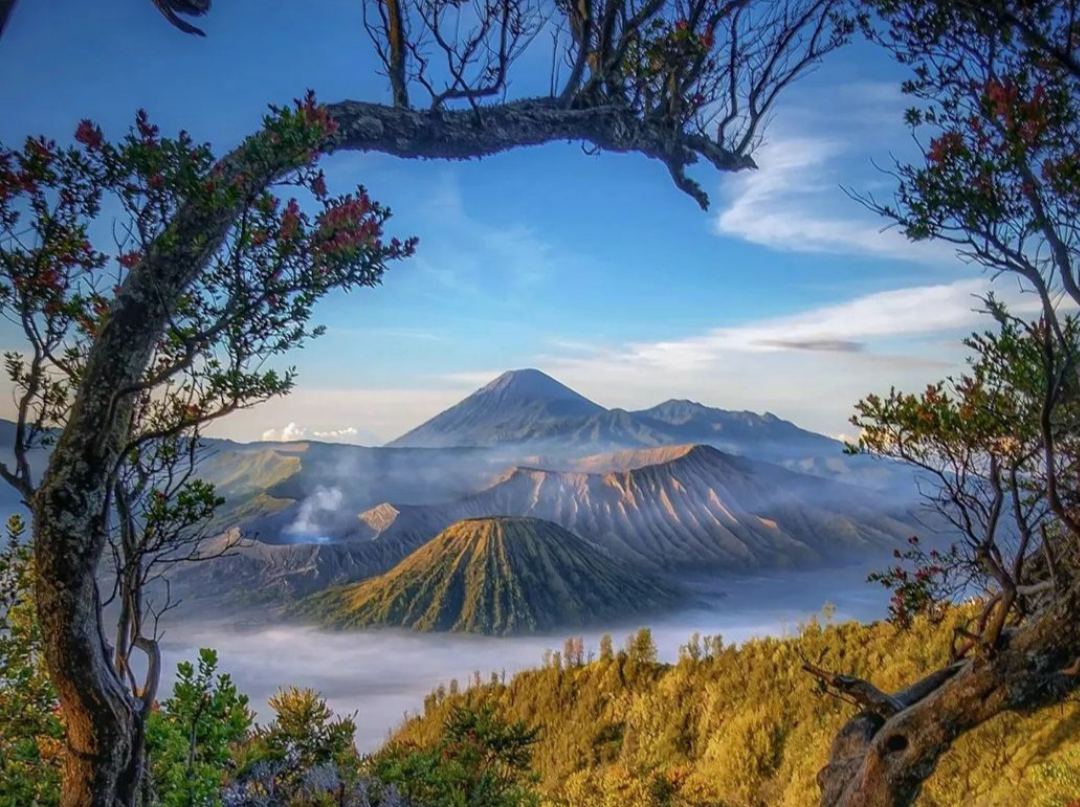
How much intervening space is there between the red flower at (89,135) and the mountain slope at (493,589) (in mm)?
14836

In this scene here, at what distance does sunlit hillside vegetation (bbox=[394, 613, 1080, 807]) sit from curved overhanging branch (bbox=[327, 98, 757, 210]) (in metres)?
2.33

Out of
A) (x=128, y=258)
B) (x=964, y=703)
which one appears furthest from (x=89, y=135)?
(x=964, y=703)

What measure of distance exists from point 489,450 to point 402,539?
5838mm

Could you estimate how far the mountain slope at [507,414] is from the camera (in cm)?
1864

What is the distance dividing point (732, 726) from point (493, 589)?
12384mm

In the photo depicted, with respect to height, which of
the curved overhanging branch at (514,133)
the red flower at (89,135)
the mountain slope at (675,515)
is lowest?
the mountain slope at (675,515)

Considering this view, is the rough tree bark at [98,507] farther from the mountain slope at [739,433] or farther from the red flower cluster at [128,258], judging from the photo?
the mountain slope at [739,433]

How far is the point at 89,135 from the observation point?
7.13ft

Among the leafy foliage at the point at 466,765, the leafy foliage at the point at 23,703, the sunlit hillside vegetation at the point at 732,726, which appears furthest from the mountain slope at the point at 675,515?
the leafy foliage at the point at 466,765

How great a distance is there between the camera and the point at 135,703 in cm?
212

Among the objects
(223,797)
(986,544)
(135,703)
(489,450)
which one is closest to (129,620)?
(135,703)

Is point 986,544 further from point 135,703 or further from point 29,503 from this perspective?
point 29,503

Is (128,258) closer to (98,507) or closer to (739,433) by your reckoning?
(98,507)

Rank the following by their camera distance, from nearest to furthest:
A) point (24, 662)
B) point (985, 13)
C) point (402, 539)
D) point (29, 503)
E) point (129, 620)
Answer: point (29, 503), point (129, 620), point (985, 13), point (24, 662), point (402, 539)
